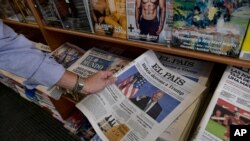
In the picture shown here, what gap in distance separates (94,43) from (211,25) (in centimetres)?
69

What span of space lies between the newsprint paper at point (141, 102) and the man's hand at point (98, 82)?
0.05 feet

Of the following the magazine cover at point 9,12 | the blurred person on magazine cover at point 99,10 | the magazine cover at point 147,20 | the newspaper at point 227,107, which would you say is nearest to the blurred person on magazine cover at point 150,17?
the magazine cover at point 147,20

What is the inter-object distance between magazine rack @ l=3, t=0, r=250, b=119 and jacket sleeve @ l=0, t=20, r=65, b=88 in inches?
7.3

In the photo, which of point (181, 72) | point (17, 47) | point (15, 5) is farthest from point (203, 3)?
point (15, 5)

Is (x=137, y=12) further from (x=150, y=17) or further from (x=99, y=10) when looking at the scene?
(x=99, y=10)

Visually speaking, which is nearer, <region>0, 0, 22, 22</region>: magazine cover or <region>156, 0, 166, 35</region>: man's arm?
<region>156, 0, 166, 35</region>: man's arm

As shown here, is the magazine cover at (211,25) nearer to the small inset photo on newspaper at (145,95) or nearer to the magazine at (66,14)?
the small inset photo on newspaper at (145,95)

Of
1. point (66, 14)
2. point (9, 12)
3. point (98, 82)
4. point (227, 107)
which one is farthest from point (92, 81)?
point (9, 12)

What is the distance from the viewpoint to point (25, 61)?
636mm

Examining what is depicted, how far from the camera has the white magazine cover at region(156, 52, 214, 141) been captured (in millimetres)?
524

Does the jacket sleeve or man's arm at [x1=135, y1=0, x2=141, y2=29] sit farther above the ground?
man's arm at [x1=135, y1=0, x2=141, y2=29]

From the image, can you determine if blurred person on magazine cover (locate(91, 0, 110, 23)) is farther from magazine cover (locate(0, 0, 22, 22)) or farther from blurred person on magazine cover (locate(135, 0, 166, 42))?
magazine cover (locate(0, 0, 22, 22))

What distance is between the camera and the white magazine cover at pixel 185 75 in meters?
0.52

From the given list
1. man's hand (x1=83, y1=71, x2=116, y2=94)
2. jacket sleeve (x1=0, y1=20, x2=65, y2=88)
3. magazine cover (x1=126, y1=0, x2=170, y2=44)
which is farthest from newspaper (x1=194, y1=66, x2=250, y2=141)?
jacket sleeve (x1=0, y1=20, x2=65, y2=88)
